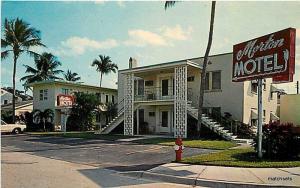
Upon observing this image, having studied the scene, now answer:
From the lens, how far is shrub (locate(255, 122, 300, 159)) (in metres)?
12.6

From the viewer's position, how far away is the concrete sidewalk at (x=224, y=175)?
28.3 feet

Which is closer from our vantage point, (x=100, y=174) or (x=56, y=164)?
(x=100, y=174)

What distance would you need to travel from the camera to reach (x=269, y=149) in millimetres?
12969

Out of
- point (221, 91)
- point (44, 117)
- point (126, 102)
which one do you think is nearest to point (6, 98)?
point (44, 117)

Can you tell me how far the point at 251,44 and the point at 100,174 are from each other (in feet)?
25.0

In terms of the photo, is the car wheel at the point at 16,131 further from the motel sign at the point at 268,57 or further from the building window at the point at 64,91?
the motel sign at the point at 268,57

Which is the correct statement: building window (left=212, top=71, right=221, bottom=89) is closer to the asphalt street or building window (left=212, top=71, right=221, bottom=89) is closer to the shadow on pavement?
the asphalt street

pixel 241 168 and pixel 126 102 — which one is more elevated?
pixel 126 102

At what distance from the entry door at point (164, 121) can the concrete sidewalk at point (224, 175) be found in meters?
17.2

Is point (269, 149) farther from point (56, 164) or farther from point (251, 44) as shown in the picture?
point (56, 164)

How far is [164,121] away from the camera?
28.7 meters

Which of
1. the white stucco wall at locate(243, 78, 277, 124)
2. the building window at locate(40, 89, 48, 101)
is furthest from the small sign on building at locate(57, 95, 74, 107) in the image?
the white stucco wall at locate(243, 78, 277, 124)

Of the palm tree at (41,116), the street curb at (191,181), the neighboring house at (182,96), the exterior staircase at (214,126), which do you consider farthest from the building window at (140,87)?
the street curb at (191,181)

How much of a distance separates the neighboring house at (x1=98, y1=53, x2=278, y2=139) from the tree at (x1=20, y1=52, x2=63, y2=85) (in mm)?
26486
